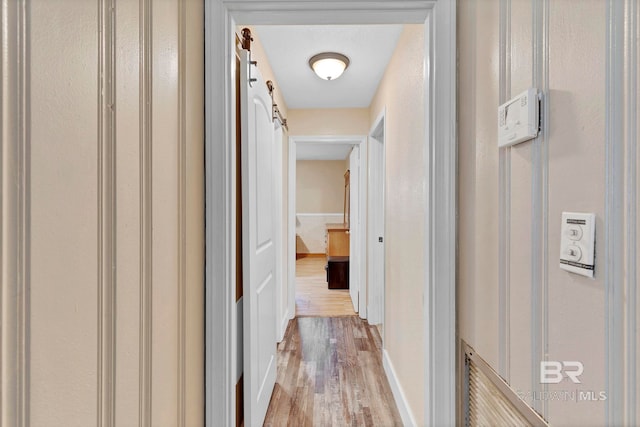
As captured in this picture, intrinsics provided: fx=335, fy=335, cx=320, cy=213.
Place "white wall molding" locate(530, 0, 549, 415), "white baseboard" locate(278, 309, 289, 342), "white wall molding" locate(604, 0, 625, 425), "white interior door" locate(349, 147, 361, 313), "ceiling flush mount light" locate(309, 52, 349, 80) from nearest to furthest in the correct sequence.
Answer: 1. "white wall molding" locate(604, 0, 625, 425)
2. "white wall molding" locate(530, 0, 549, 415)
3. "ceiling flush mount light" locate(309, 52, 349, 80)
4. "white baseboard" locate(278, 309, 289, 342)
5. "white interior door" locate(349, 147, 361, 313)

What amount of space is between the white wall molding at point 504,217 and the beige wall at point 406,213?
0.43 m

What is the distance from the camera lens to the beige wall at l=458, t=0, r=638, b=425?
607 millimetres

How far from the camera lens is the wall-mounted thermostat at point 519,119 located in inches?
30.6

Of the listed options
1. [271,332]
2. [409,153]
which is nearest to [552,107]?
[409,153]

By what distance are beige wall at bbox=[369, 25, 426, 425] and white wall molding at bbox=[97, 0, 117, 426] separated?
1.09 meters

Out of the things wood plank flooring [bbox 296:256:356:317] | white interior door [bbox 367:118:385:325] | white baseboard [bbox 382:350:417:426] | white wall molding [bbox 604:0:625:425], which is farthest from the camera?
wood plank flooring [bbox 296:256:356:317]

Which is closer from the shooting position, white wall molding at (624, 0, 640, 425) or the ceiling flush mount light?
white wall molding at (624, 0, 640, 425)

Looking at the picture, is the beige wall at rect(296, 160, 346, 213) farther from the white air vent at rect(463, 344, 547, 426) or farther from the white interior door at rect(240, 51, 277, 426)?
the white air vent at rect(463, 344, 547, 426)

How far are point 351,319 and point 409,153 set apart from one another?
2375 millimetres

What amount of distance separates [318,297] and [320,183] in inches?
155

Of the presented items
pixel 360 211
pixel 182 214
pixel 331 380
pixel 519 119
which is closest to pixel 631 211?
pixel 519 119

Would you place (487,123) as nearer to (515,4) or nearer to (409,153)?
(515,4)

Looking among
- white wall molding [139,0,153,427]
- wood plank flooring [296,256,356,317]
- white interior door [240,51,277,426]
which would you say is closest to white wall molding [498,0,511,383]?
white wall molding [139,0,153,427]

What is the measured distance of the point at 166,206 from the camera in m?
0.94
